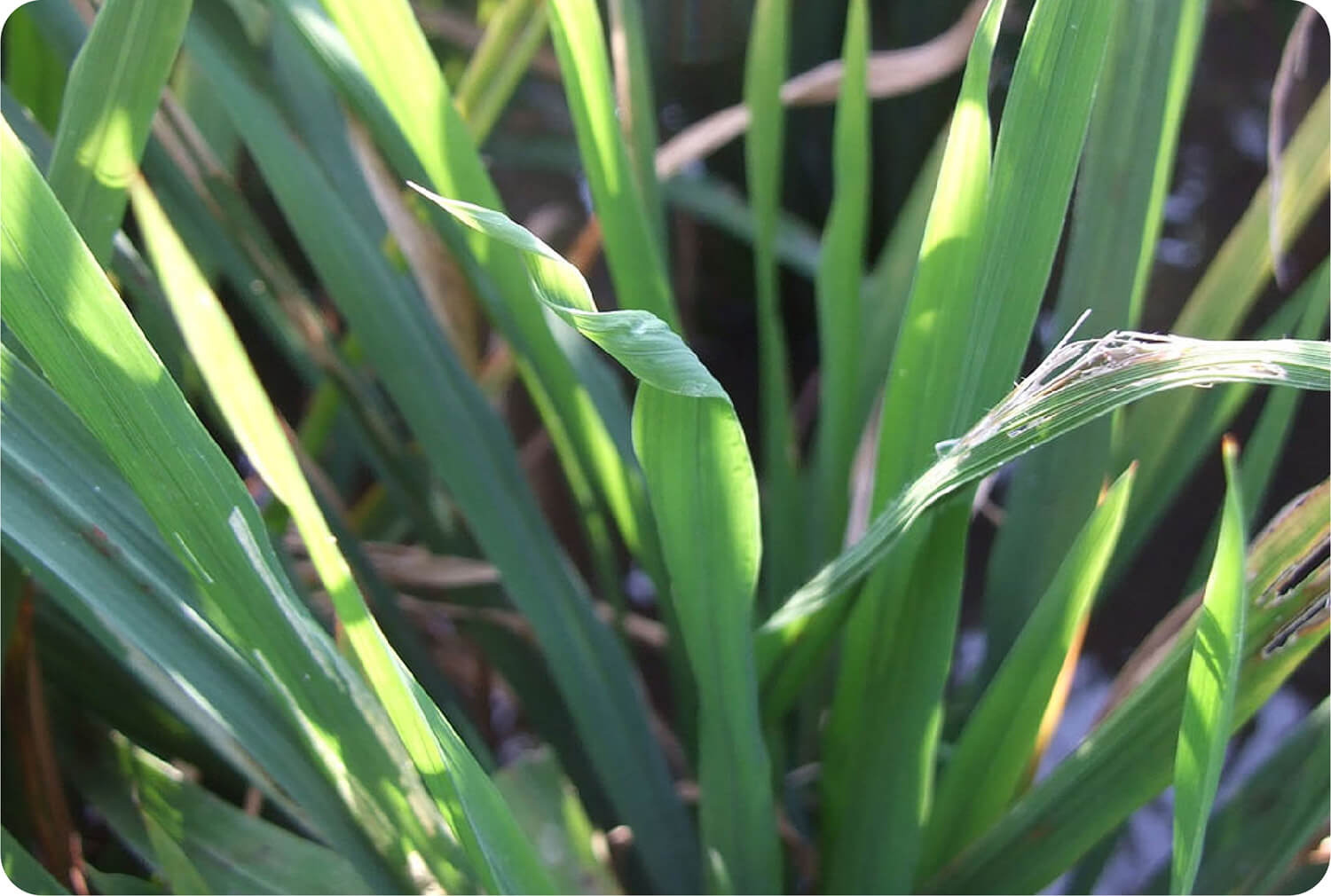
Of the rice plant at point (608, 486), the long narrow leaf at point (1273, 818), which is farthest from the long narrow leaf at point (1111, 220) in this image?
the long narrow leaf at point (1273, 818)

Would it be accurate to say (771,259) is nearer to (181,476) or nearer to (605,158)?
(605,158)

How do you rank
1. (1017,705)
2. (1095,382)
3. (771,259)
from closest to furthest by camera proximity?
(1095,382) < (1017,705) < (771,259)

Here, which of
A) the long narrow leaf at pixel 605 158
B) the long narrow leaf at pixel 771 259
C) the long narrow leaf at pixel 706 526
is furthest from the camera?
the long narrow leaf at pixel 771 259

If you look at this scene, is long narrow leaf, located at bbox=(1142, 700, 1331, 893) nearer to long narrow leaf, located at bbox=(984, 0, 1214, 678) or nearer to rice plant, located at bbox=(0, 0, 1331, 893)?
rice plant, located at bbox=(0, 0, 1331, 893)

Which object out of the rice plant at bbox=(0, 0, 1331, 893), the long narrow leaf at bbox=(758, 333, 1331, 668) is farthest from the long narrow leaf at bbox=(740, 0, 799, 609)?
the long narrow leaf at bbox=(758, 333, 1331, 668)

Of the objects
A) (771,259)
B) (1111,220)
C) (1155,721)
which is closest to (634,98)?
(771,259)

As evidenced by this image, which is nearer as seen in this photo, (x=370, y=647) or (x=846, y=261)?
(x=370, y=647)

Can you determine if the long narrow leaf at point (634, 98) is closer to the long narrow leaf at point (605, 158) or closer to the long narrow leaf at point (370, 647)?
the long narrow leaf at point (605, 158)
